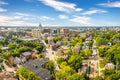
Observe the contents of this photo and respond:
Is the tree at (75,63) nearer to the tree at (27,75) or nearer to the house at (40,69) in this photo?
the house at (40,69)

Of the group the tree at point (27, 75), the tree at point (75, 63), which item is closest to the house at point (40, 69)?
the tree at point (27, 75)

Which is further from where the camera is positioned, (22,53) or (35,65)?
(22,53)

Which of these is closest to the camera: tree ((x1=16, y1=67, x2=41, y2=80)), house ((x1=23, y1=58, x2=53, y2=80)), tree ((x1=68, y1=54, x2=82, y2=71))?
tree ((x1=16, y1=67, x2=41, y2=80))

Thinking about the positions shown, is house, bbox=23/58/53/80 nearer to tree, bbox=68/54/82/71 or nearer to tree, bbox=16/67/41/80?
tree, bbox=16/67/41/80

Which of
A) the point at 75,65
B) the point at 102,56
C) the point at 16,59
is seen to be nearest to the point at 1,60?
the point at 16,59

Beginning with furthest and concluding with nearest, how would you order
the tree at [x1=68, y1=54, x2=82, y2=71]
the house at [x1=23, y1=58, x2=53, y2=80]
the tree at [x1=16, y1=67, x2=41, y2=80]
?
the tree at [x1=68, y1=54, x2=82, y2=71] → the house at [x1=23, y1=58, x2=53, y2=80] → the tree at [x1=16, y1=67, x2=41, y2=80]

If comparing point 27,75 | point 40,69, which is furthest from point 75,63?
point 27,75

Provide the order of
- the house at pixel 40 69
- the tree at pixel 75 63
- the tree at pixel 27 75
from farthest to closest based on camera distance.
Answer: the tree at pixel 75 63, the house at pixel 40 69, the tree at pixel 27 75

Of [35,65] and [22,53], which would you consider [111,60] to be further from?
[22,53]

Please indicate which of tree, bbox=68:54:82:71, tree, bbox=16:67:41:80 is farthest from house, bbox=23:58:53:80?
tree, bbox=68:54:82:71

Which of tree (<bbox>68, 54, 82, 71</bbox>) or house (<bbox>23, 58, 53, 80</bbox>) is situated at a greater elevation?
tree (<bbox>68, 54, 82, 71</bbox>)

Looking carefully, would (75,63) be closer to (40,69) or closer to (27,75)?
(40,69)
